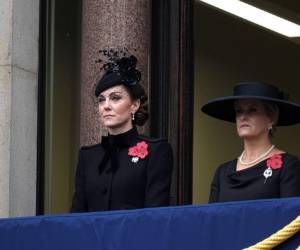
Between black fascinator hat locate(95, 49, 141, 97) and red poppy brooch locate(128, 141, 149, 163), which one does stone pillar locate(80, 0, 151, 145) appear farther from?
red poppy brooch locate(128, 141, 149, 163)

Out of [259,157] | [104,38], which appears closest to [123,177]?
[259,157]

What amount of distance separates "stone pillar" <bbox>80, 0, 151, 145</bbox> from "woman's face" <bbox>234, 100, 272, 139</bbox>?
2.37m

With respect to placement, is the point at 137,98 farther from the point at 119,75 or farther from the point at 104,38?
the point at 104,38

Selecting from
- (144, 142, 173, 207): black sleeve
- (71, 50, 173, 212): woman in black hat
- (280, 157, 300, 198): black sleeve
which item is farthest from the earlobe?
(280, 157, 300, 198): black sleeve

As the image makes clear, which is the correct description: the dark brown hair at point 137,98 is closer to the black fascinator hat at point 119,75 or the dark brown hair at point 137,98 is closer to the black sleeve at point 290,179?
the black fascinator hat at point 119,75

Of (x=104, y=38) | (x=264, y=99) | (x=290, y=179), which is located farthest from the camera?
(x=104, y=38)

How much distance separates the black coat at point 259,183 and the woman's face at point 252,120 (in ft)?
0.58

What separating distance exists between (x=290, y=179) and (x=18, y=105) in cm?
331

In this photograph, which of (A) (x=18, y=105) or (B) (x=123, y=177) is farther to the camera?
(A) (x=18, y=105)

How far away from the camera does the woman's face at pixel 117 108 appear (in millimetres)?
6645

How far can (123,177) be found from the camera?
6.58m

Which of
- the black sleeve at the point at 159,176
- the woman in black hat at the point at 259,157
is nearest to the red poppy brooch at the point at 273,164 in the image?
the woman in black hat at the point at 259,157

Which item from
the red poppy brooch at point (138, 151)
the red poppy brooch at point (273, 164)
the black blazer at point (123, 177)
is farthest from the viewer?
the red poppy brooch at point (138, 151)

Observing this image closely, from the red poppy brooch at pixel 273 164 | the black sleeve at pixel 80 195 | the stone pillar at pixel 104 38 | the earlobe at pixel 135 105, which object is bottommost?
the black sleeve at pixel 80 195
